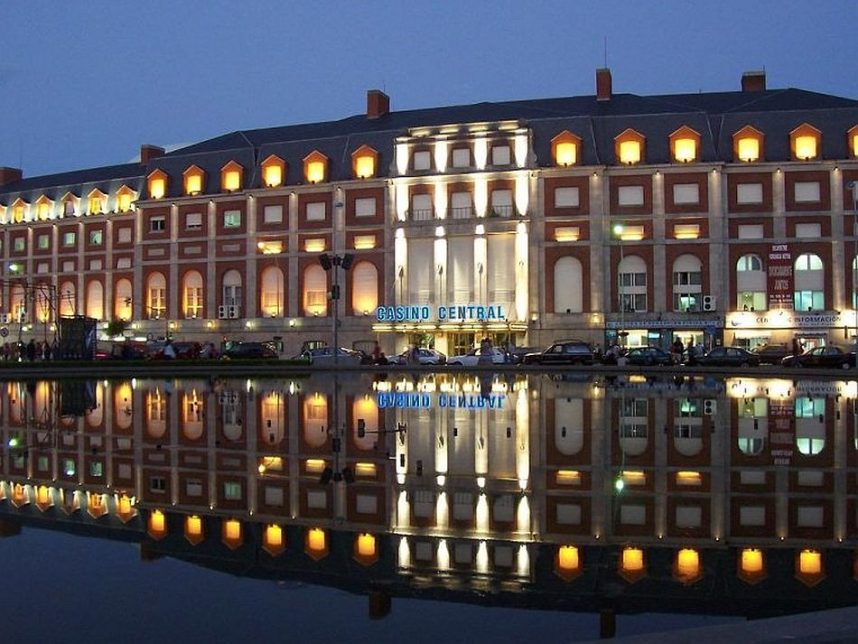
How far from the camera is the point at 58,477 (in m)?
11.9

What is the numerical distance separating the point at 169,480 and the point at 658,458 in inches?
279

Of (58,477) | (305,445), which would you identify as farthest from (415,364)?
(58,477)

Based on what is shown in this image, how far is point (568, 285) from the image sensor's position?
200ft

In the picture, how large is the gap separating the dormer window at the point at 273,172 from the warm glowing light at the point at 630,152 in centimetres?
2579

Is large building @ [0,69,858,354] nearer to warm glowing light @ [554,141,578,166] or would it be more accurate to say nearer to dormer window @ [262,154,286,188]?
warm glowing light @ [554,141,578,166]

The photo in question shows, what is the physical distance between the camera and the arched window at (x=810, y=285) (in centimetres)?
5797

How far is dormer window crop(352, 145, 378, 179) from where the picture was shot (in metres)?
65.2

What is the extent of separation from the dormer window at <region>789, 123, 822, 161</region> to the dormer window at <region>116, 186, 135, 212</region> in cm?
5440

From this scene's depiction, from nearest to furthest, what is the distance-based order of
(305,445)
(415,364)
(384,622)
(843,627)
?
(843,627) → (384,622) → (305,445) → (415,364)

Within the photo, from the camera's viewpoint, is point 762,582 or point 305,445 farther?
point 305,445

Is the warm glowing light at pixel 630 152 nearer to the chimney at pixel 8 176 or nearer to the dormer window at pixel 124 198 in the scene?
the dormer window at pixel 124 198

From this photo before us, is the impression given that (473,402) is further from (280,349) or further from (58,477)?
(280,349)

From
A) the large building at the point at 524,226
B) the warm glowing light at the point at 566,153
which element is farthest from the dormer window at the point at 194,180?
the warm glowing light at the point at 566,153

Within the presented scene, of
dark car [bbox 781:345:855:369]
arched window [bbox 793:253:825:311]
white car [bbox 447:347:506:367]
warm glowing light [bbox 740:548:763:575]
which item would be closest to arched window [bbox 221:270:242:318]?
white car [bbox 447:347:506:367]
